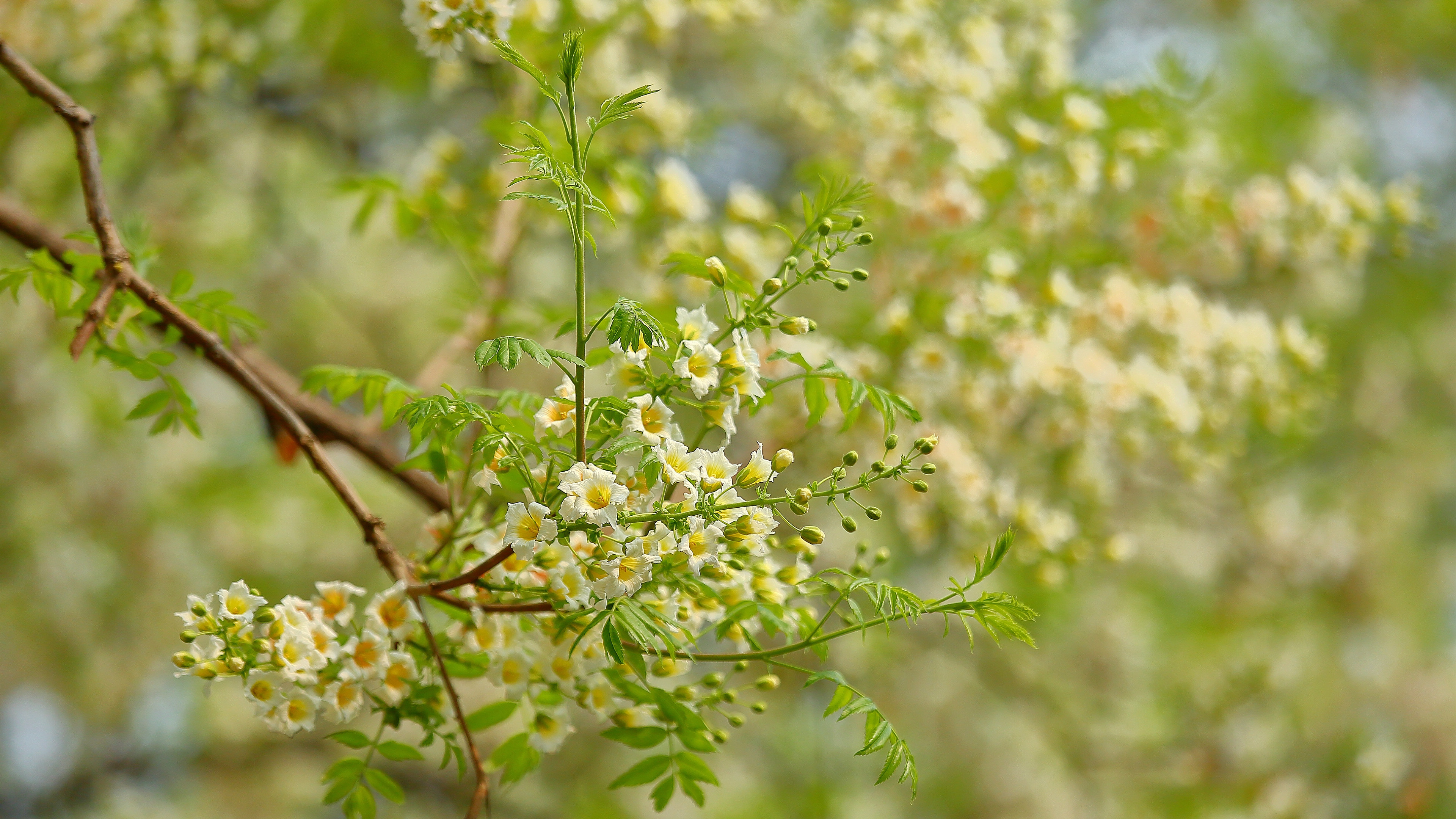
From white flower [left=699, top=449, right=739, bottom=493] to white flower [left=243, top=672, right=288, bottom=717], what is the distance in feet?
1.53

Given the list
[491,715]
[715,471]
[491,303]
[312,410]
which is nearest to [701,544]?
[715,471]

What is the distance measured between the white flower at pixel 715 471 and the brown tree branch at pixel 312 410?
0.47m

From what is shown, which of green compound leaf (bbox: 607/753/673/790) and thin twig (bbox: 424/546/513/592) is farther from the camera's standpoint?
green compound leaf (bbox: 607/753/673/790)

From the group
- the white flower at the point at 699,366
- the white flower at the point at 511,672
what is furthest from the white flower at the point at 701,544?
the white flower at the point at 511,672

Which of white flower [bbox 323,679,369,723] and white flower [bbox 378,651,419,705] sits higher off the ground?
white flower [bbox 378,651,419,705]

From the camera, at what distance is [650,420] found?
1017 mm

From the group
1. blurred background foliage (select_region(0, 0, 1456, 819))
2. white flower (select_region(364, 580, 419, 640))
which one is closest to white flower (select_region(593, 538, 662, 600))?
white flower (select_region(364, 580, 419, 640))

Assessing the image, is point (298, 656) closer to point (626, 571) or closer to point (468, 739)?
point (468, 739)

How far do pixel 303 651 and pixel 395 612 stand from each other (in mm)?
97

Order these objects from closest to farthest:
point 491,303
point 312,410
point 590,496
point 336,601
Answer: point 590,496, point 336,601, point 312,410, point 491,303

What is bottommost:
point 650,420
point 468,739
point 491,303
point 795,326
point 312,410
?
point 468,739

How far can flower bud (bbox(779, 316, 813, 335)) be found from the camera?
1.06 meters

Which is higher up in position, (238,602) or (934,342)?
(934,342)

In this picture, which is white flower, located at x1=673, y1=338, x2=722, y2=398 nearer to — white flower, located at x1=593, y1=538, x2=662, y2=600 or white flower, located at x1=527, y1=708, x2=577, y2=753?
white flower, located at x1=593, y1=538, x2=662, y2=600
